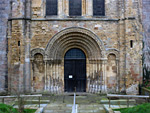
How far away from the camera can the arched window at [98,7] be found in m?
12.1

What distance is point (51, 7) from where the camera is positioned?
12133mm

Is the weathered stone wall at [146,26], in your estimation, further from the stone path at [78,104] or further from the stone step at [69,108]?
the stone step at [69,108]

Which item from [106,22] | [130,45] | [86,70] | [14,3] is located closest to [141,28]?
[130,45]

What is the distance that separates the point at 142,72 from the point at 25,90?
781cm

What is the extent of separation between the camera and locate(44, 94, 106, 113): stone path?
844cm

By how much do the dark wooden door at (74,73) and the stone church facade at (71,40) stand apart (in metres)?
0.39

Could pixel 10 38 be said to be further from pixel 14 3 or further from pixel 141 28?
pixel 141 28

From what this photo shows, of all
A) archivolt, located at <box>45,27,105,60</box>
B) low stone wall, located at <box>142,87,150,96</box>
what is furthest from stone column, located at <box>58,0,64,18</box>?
low stone wall, located at <box>142,87,150,96</box>

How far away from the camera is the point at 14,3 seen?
11.6 metres

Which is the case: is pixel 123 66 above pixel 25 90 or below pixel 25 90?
above

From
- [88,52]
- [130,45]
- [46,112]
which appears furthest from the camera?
[88,52]

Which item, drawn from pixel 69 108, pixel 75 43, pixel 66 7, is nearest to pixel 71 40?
pixel 75 43

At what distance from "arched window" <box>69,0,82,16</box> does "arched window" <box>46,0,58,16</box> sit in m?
1.03

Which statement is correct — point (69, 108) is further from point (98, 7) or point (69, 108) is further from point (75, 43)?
point (98, 7)
